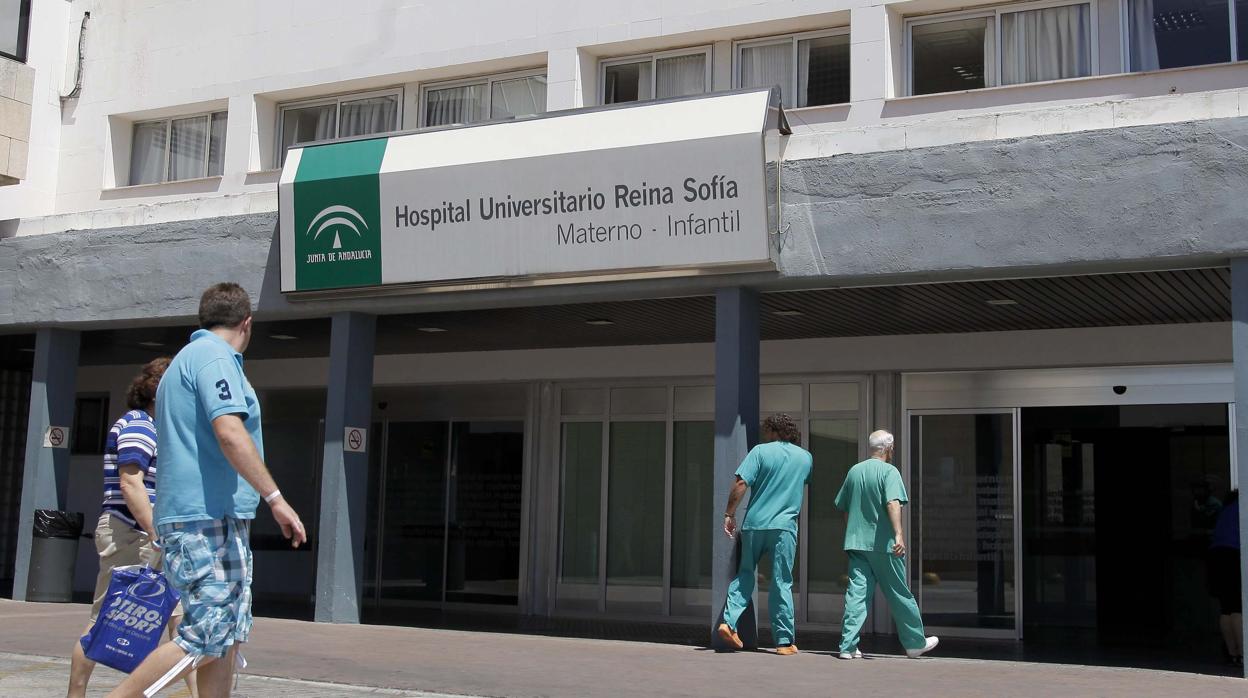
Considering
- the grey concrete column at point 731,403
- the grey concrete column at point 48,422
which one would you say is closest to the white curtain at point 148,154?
the grey concrete column at point 48,422

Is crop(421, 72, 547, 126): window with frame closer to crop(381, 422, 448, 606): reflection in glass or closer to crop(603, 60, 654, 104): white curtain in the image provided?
crop(603, 60, 654, 104): white curtain

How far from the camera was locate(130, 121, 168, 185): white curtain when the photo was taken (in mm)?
15945

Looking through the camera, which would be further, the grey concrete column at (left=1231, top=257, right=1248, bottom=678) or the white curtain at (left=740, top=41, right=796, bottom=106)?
the white curtain at (left=740, top=41, right=796, bottom=106)

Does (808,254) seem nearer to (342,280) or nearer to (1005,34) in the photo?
(1005,34)

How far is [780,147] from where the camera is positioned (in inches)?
423

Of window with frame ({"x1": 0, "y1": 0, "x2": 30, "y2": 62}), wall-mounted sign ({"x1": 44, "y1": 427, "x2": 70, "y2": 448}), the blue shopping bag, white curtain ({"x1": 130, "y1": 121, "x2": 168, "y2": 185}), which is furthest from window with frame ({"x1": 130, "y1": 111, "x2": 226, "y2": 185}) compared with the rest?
the blue shopping bag

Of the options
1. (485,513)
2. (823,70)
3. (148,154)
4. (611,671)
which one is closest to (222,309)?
(611,671)

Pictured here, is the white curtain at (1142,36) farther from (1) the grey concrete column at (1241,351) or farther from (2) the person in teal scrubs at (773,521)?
(2) the person in teal scrubs at (773,521)

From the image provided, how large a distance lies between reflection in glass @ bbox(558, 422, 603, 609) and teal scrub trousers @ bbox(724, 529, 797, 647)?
5.48m

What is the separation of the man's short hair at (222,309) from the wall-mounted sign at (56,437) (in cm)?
1020

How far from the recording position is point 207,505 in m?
5.16

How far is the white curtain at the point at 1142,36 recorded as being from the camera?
11172mm

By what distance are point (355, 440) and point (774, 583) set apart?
4669 millimetres

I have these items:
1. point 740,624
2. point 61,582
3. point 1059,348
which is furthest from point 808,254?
point 61,582
